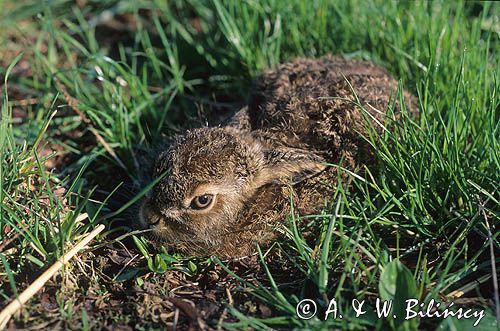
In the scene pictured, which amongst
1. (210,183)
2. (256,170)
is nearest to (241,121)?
(256,170)

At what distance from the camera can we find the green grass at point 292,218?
344cm

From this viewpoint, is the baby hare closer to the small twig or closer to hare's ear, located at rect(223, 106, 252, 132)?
hare's ear, located at rect(223, 106, 252, 132)

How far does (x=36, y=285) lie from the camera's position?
3.38 metres

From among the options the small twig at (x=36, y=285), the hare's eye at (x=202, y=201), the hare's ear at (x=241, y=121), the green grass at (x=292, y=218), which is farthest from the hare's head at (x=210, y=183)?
the small twig at (x=36, y=285)

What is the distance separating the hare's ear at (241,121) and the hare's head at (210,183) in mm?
305

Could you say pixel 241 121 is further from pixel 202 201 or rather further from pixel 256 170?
pixel 202 201

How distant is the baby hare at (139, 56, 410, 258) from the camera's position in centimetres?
389

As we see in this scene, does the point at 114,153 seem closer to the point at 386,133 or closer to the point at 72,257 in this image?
the point at 72,257

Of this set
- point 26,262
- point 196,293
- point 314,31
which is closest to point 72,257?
point 26,262

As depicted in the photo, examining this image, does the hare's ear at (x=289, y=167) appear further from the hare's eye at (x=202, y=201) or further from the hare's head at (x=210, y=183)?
the hare's eye at (x=202, y=201)

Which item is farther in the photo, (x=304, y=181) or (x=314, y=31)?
(x=314, y=31)

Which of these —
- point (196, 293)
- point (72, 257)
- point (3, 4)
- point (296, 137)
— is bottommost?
point (196, 293)

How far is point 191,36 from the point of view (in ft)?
20.0

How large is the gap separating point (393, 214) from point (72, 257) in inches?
76.9
